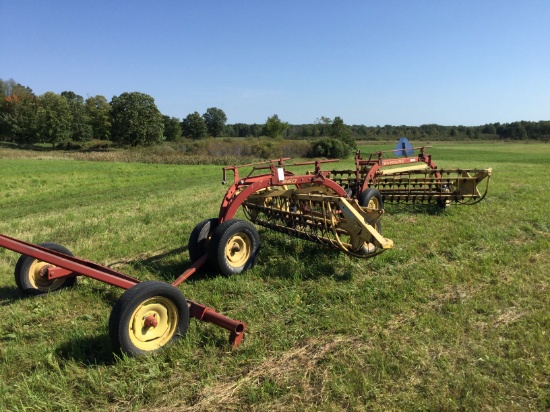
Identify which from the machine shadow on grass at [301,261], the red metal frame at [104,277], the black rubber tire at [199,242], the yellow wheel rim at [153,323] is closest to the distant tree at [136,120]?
the machine shadow on grass at [301,261]

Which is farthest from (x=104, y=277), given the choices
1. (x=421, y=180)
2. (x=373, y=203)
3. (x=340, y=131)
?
(x=340, y=131)

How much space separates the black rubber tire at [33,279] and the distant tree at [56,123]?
74.4 m

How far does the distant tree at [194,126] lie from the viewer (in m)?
84.2

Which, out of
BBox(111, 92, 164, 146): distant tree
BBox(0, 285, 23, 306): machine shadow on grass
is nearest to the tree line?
BBox(111, 92, 164, 146): distant tree

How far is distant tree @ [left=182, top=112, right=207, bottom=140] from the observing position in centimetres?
8419

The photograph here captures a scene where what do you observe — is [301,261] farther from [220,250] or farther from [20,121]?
[20,121]

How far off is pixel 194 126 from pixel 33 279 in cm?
8306

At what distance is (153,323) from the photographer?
11.6 feet

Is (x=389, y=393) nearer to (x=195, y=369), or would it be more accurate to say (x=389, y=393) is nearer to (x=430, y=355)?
(x=430, y=355)

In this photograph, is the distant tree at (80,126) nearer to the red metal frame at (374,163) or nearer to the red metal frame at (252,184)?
the red metal frame at (374,163)

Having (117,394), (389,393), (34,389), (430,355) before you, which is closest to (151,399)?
(117,394)

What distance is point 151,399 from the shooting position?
9.68 ft

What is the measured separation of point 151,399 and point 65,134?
77.6 metres

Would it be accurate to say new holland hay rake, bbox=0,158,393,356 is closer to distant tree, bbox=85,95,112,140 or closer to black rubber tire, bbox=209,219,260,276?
black rubber tire, bbox=209,219,260,276
